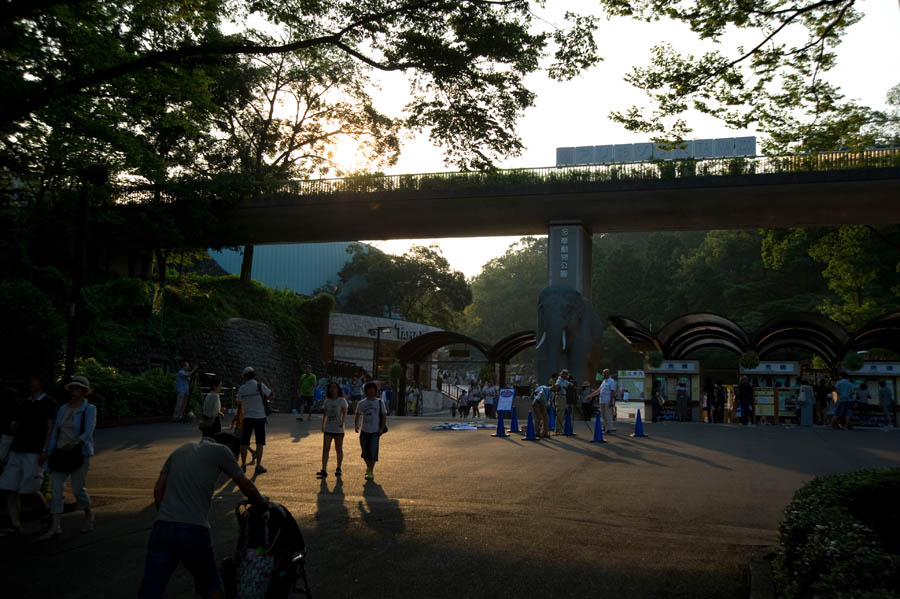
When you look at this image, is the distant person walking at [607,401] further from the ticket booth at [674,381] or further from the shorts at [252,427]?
the shorts at [252,427]

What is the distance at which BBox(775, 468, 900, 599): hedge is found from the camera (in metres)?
4.60

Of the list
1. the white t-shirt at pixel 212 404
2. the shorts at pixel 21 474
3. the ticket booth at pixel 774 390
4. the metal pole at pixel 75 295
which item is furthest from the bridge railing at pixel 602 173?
the shorts at pixel 21 474

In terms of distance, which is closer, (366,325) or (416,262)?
(366,325)

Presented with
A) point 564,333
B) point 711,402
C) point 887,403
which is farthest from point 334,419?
point 887,403

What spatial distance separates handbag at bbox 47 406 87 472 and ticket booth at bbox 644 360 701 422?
22006mm

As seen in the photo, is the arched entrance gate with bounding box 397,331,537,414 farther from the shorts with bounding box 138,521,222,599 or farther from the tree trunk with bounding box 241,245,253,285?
the shorts with bounding box 138,521,222,599

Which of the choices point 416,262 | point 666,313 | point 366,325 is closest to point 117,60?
point 366,325

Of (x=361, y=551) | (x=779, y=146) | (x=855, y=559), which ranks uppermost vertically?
(x=779, y=146)

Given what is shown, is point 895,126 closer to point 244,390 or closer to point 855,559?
point 244,390

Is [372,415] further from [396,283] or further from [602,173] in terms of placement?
[396,283]

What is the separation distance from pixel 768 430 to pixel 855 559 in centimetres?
1862

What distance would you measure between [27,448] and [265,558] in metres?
4.96

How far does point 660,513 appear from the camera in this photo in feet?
31.4

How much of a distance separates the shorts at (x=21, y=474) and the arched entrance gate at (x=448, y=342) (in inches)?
858
